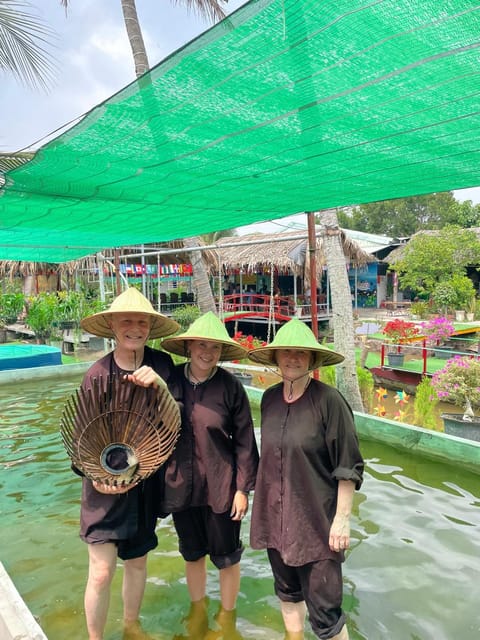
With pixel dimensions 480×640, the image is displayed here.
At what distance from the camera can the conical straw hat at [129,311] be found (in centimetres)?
223

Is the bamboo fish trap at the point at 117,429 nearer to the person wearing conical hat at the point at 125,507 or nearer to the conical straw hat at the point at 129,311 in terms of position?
the person wearing conical hat at the point at 125,507

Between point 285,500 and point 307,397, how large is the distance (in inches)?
16.5

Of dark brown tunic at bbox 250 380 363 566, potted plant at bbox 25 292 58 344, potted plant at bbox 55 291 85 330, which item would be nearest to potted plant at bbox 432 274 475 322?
potted plant at bbox 55 291 85 330

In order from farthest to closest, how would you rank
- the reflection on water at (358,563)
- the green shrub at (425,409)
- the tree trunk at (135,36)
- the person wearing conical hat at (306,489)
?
the tree trunk at (135,36) → the green shrub at (425,409) → the reflection on water at (358,563) → the person wearing conical hat at (306,489)

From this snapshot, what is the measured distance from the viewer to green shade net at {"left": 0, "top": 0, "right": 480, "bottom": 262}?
5.88 ft

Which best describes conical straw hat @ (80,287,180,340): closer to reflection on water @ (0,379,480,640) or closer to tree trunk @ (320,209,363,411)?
reflection on water @ (0,379,480,640)

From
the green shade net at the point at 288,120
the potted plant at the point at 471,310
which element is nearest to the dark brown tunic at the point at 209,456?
the green shade net at the point at 288,120

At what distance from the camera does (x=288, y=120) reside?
241 cm

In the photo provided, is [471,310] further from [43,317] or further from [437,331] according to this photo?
[43,317]

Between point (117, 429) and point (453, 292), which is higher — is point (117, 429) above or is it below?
below

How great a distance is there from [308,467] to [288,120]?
1.60 m

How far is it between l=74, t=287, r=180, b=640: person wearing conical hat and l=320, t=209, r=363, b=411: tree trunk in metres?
3.81

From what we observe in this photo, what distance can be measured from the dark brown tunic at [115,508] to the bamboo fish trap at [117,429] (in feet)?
0.29

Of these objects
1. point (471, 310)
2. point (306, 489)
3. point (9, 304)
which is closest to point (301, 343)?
point (306, 489)
